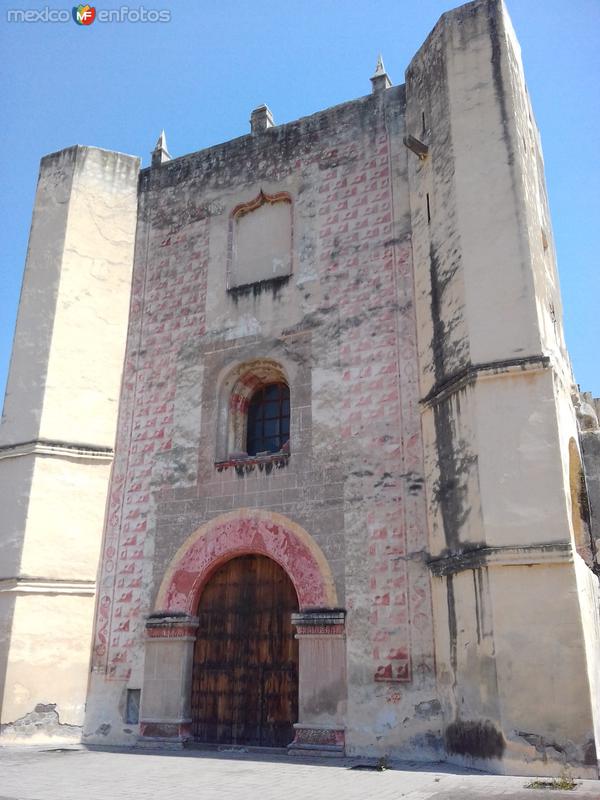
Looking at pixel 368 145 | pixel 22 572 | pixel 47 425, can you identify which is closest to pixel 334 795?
pixel 22 572

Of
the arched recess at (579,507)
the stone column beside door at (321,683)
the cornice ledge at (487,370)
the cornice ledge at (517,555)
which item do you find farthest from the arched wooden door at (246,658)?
the arched recess at (579,507)

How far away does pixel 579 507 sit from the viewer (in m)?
10.9

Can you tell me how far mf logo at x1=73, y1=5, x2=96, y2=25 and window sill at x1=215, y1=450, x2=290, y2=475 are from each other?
25.6 feet

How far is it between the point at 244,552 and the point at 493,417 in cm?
418

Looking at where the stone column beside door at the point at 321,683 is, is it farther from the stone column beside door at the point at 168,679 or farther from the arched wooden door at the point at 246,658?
the stone column beside door at the point at 168,679

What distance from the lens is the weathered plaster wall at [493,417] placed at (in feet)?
26.9

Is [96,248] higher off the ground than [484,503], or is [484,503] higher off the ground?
[96,248]

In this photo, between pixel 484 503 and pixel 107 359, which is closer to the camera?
pixel 484 503

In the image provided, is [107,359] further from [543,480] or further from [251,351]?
[543,480]

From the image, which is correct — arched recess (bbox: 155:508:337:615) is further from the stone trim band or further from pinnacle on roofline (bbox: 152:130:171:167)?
pinnacle on roofline (bbox: 152:130:171:167)

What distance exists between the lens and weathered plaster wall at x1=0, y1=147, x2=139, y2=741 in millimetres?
11203

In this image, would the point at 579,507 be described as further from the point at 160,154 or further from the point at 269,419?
the point at 160,154

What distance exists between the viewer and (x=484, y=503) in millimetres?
9016

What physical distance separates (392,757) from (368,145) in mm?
9292
